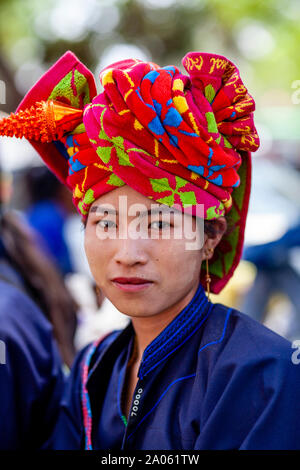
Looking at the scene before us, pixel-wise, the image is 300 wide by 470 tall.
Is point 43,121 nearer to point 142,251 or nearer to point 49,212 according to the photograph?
point 142,251

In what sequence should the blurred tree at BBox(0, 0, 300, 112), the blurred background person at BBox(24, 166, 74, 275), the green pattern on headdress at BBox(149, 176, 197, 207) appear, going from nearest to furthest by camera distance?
the green pattern on headdress at BBox(149, 176, 197, 207)
the blurred background person at BBox(24, 166, 74, 275)
the blurred tree at BBox(0, 0, 300, 112)

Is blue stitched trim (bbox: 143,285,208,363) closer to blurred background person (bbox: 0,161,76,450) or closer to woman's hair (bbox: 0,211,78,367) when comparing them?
blurred background person (bbox: 0,161,76,450)

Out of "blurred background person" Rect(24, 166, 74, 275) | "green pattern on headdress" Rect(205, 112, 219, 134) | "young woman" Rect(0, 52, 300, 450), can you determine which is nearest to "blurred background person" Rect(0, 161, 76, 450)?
"young woman" Rect(0, 52, 300, 450)

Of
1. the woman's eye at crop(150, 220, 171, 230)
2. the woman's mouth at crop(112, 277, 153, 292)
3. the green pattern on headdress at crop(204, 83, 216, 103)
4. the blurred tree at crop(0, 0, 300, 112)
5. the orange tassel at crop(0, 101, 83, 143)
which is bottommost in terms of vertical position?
the woman's mouth at crop(112, 277, 153, 292)

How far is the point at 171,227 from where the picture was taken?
1.44 m

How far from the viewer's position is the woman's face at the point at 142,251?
4.64 feet

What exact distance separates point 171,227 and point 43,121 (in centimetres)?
52

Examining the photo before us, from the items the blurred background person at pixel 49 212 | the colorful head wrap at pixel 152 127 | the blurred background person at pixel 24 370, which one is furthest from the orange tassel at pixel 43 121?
the blurred background person at pixel 49 212

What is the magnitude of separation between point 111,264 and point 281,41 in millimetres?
14169

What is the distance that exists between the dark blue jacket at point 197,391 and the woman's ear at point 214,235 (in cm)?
14

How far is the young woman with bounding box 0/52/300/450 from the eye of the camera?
1.32m

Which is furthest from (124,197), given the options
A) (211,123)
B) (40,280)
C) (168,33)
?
(168,33)

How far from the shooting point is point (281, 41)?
13.9m
